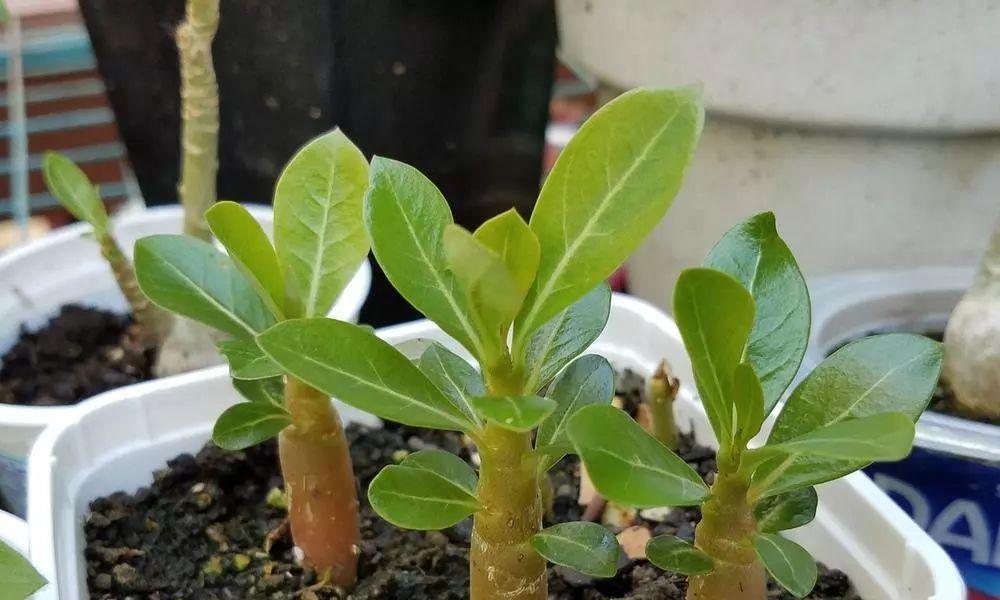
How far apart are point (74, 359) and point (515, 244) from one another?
510 mm

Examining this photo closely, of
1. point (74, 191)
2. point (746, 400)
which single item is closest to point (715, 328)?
point (746, 400)

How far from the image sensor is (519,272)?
271mm

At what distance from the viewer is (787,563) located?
290mm

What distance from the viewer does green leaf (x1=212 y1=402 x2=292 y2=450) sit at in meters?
0.37

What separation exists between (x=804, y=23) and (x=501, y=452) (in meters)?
0.42

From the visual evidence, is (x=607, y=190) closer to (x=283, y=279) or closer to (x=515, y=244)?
(x=515, y=244)

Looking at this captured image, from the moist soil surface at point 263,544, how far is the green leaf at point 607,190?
0.18 meters

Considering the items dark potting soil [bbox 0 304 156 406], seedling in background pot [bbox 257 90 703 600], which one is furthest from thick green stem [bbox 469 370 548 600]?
dark potting soil [bbox 0 304 156 406]

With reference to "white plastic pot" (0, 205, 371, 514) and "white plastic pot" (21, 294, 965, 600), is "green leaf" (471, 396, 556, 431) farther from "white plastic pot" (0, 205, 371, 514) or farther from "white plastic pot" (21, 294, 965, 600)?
"white plastic pot" (0, 205, 371, 514)

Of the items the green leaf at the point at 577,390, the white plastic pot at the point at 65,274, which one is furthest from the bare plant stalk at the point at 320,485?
the white plastic pot at the point at 65,274

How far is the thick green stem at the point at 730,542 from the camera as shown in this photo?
0.98 feet

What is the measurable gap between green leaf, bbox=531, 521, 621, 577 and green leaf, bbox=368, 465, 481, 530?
27mm

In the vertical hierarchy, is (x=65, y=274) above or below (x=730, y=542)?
below

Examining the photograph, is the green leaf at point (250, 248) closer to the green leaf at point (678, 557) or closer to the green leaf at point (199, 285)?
the green leaf at point (199, 285)
